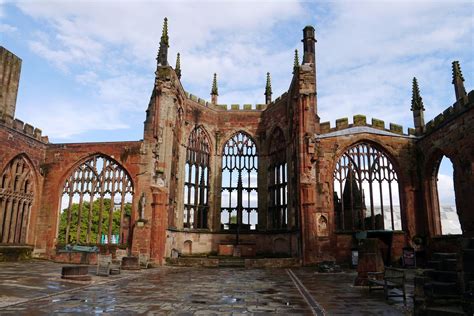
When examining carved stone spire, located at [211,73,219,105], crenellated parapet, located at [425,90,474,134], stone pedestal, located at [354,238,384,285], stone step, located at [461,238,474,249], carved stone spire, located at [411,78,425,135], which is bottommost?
stone pedestal, located at [354,238,384,285]

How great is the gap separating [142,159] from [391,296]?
18226 mm

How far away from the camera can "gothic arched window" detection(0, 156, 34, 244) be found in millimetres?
23016

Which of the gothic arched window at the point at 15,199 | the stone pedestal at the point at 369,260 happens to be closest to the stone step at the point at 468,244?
the stone pedestal at the point at 369,260

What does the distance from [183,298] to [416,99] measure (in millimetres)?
22462

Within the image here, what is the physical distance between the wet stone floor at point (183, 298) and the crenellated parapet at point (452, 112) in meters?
11.6

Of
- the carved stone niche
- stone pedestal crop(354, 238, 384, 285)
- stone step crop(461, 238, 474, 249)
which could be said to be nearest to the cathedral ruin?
the carved stone niche

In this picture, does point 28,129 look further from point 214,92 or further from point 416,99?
point 416,99

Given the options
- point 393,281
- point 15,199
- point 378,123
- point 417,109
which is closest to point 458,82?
point 417,109

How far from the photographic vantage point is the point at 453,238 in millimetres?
19641

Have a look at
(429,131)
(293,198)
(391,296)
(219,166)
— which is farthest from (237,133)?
(391,296)

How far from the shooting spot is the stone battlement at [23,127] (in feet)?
74.4

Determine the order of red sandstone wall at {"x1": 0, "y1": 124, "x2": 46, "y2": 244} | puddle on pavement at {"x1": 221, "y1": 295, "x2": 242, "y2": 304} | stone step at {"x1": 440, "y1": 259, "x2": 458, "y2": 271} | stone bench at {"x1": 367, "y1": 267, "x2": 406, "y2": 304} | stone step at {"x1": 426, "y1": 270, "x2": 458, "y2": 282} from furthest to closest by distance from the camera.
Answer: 1. red sandstone wall at {"x1": 0, "y1": 124, "x2": 46, "y2": 244}
2. stone bench at {"x1": 367, "y1": 267, "x2": 406, "y2": 304}
3. puddle on pavement at {"x1": 221, "y1": 295, "x2": 242, "y2": 304}
4. stone step at {"x1": 440, "y1": 259, "x2": 458, "y2": 271}
5. stone step at {"x1": 426, "y1": 270, "x2": 458, "y2": 282}

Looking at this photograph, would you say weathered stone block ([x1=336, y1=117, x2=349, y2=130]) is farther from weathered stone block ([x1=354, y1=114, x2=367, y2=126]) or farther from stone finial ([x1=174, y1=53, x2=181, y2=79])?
stone finial ([x1=174, y1=53, x2=181, y2=79])

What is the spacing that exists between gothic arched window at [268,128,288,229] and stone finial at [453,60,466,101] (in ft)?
38.2
